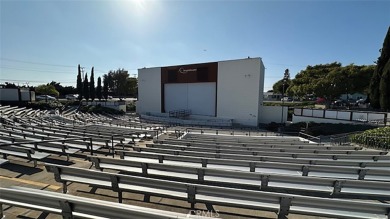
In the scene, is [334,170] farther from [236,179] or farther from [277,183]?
[236,179]

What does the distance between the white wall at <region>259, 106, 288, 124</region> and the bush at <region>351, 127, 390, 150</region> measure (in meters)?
17.6

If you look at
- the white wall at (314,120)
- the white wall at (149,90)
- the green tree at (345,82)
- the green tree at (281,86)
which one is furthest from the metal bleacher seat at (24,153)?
the green tree at (281,86)

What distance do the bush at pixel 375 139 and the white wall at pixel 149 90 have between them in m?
32.5

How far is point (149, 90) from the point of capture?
4125 cm

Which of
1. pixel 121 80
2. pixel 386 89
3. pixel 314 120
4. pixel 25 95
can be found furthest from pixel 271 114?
pixel 121 80

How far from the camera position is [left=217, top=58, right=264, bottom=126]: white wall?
3059cm

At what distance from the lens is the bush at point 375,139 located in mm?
11680

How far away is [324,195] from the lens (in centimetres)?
432

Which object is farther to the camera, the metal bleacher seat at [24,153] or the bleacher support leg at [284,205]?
the metal bleacher seat at [24,153]

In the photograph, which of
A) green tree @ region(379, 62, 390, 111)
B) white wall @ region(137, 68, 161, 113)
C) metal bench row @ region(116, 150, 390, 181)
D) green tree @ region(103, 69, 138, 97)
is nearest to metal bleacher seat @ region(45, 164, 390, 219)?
metal bench row @ region(116, 150, 390, 181)

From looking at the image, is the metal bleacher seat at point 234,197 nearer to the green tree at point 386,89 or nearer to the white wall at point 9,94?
the green tree at point 386,89

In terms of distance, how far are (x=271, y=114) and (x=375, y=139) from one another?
20288 mm

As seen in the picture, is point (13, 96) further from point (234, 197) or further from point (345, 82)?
point (345, 82)

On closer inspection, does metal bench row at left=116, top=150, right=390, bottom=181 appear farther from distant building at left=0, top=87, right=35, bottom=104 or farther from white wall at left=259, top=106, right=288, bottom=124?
distant building at left=0, top=87, right=35, bottom=104
